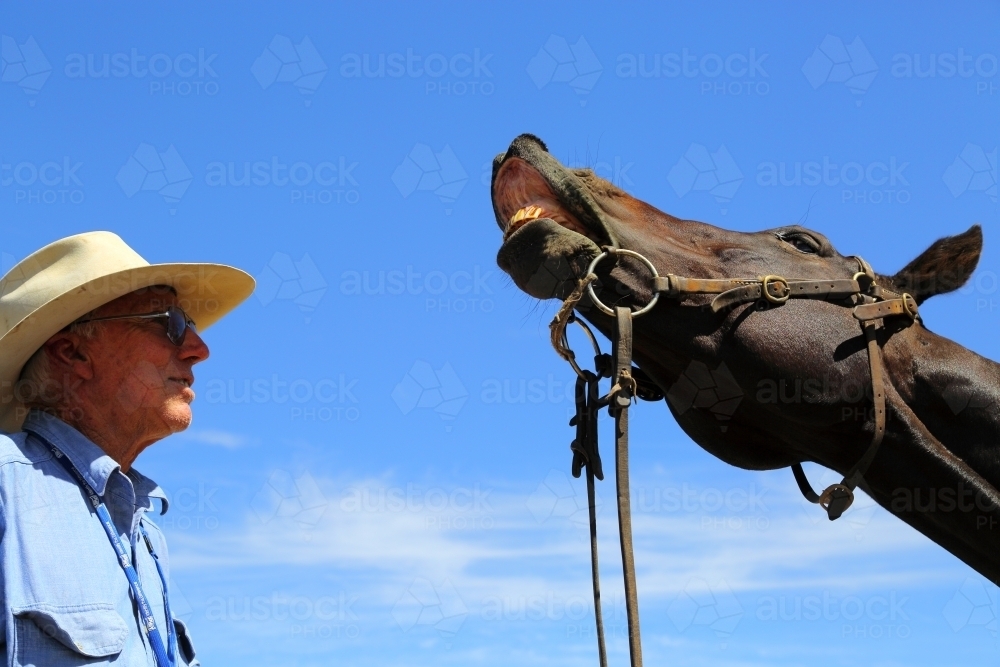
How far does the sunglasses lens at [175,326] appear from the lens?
3.62 metres

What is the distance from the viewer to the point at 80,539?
305 centimetres

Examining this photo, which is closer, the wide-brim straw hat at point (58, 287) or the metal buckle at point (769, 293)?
the wide-brim straw hat at point (58, 287)

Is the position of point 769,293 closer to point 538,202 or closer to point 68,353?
point 538,202

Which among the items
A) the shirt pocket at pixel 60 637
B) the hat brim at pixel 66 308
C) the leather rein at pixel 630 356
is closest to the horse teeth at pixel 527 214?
the leather rein at pixel 630 356

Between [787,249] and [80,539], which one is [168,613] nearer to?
[80,539]

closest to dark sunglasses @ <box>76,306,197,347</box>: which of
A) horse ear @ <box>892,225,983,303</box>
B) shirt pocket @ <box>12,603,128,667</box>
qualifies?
shirt pocket @ <box>12,603,128,667</box>

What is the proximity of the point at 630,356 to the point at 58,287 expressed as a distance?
6.66 ft

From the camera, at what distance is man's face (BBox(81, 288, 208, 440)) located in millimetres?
3461

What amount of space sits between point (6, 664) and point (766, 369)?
2884 millimetres

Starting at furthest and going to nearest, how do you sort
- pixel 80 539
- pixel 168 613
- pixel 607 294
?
1. pixel 607 294
2. pixel 168 613
3. pixel 80 539

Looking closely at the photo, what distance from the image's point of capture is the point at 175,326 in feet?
11.9

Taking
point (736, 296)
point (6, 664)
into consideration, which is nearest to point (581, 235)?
point (736, 296)

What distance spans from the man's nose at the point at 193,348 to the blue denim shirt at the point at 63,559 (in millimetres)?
481

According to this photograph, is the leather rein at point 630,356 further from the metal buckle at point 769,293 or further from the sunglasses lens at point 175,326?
the sunglasses lens at point 175,326
